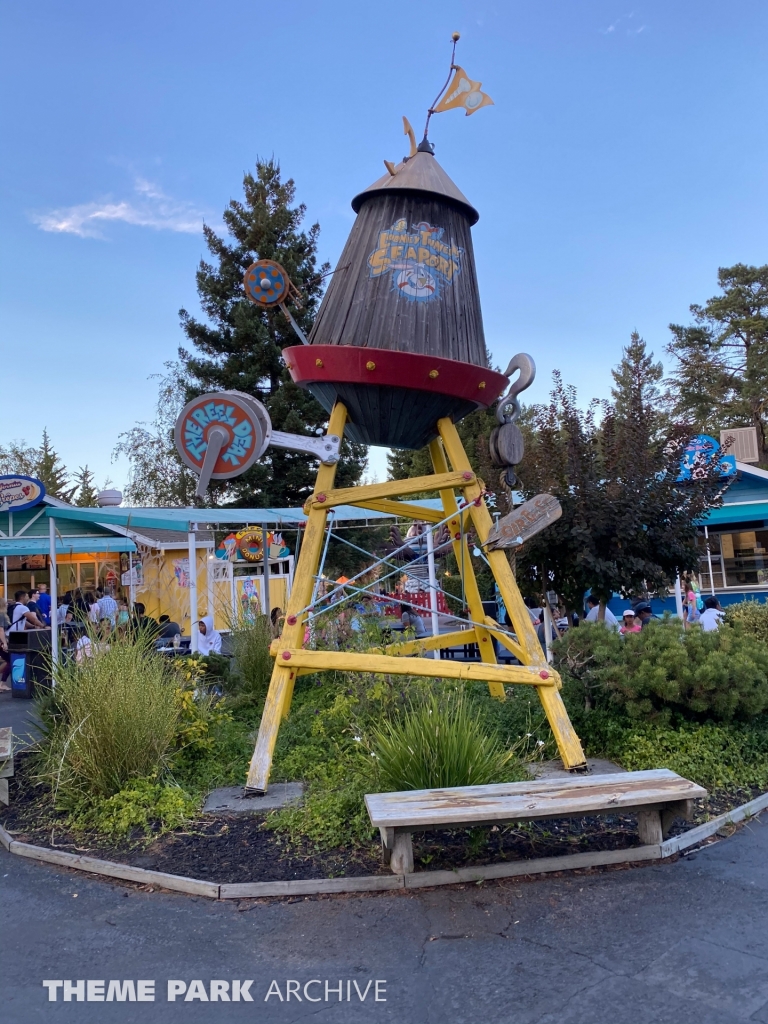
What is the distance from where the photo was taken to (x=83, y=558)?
2228 cm

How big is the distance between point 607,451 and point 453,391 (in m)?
2.63

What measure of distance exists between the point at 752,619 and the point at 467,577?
5.09 meters

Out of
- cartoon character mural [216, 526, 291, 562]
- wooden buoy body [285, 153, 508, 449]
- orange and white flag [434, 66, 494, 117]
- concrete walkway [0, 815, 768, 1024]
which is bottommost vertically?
concrete walkway [0, 815, 768, 1024]

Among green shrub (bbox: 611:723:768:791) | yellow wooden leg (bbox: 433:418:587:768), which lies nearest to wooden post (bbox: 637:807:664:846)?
yellow wooden leg (bbox: 433:418:587:768)

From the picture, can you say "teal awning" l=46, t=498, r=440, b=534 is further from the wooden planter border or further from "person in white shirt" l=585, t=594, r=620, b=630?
the wooden planter border

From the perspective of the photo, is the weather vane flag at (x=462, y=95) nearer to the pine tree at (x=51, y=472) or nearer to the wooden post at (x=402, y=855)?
the wooden post at (x=402, y=855)

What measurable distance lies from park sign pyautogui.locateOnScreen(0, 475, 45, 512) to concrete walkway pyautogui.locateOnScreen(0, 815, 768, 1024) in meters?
7.01

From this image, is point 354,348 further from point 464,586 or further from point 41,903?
point 41,903

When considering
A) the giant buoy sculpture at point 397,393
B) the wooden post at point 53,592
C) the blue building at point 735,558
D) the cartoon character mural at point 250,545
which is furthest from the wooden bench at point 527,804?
the blue building at point 735,558

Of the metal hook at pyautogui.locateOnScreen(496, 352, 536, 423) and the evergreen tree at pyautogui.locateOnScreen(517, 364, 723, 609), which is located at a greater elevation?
the metal hook at pyautogui.locateOnScreen(496, 352, 536, 423)

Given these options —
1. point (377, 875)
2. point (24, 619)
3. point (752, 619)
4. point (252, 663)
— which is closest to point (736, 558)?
point (752, 619)

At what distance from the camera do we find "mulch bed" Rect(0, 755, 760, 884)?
4.52 m

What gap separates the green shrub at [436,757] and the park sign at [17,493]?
7.58 meters

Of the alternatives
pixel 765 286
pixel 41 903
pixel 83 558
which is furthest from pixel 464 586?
pixel 765 286
